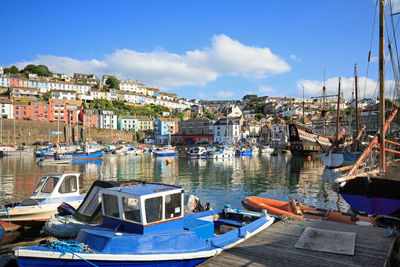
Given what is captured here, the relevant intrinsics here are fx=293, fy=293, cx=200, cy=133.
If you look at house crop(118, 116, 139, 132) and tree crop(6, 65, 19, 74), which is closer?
house crop(118, 116, 139, 132)

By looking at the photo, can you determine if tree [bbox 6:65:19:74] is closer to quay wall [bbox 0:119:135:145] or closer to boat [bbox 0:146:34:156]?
quay wall [bbox 0:119:135:145]

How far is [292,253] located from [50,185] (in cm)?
1266

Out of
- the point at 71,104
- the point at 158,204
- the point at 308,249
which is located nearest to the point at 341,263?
the point at 308,249

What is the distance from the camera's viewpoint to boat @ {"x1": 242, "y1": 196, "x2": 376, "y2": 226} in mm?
11874

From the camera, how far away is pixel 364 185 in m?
15.7

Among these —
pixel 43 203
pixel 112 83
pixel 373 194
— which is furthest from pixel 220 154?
pixel 112 83

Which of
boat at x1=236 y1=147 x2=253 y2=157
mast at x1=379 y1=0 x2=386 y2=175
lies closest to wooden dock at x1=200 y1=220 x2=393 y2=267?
mast at x1=379 y1=0 x2=386 y2=175

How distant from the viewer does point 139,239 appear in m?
7.41

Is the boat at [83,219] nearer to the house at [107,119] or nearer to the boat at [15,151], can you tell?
the boat at [15,151]

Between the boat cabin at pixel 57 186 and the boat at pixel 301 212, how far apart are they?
31.1ft

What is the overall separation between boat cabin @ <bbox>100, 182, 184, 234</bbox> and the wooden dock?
156 centimetres

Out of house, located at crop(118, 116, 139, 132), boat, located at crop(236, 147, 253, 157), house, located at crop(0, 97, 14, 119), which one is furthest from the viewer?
house, located at crop(118, 116, 139, 132)

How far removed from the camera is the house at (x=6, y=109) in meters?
101

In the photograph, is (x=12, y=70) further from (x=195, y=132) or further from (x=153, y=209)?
(x=153, y=209)
